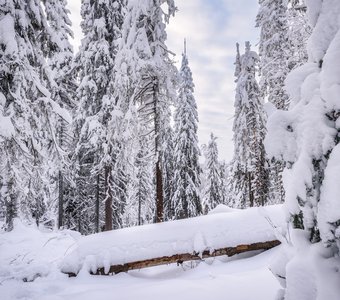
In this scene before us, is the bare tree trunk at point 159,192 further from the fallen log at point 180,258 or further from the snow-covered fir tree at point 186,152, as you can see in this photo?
the snow-covered fir tree at point 186,152

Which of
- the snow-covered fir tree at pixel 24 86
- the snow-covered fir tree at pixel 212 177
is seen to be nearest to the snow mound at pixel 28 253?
the snow-covered fir tree at pixel 24 86

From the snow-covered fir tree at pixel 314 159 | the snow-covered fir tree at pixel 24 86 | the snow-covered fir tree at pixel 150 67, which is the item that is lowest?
the snow-covered fir tree at pixel 314 159

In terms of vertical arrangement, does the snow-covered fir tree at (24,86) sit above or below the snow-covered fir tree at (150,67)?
below

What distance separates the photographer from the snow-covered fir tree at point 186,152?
24.0m

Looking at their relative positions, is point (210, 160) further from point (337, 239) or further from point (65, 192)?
point (337, 239)

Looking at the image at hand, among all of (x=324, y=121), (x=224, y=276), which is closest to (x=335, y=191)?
(x=324, y=121)

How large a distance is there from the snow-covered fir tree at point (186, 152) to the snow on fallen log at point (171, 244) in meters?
16.8

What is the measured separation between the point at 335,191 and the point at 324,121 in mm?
756

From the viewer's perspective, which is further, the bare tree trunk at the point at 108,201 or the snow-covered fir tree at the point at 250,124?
the snow-covered fir tree at the point at 250,124

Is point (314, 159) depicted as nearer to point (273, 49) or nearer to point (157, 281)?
point (157, 281)

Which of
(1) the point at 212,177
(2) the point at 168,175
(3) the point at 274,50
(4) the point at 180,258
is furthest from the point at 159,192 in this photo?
(1) the point at 212,177

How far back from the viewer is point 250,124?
20906 millimetres

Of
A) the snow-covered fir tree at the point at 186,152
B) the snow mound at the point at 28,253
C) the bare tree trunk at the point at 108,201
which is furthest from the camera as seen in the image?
the snow-covered fir tree at the point at 186,152

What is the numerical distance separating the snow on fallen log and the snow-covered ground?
0.23 metres
